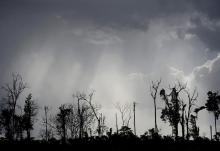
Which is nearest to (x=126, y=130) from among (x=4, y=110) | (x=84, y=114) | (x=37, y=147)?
(x=37, y=147)

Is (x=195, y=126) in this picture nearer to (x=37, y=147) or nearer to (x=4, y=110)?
Result: (x=4, y=110)

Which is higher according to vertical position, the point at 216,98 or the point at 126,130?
the point at 216,98

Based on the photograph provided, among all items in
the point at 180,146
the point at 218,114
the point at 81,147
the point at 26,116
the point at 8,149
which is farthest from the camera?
the point at 218,114

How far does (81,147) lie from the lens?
2780 cm

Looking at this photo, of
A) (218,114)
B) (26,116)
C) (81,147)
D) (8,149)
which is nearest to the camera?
(8,149)

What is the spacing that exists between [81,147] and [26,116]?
31160 mm

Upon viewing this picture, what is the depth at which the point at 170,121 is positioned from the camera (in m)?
59.2

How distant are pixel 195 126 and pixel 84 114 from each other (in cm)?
2490

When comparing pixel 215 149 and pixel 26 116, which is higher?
pixel 26 116

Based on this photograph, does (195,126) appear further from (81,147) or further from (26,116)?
(81,147)

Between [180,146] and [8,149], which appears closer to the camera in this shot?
[8,149]

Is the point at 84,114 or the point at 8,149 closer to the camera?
the point at 8,149

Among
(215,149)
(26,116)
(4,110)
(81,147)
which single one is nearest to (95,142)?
(81,147)

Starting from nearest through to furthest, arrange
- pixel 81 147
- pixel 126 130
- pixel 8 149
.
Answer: pixel 8 149 → pixel 81 147 → pixel 126 130
